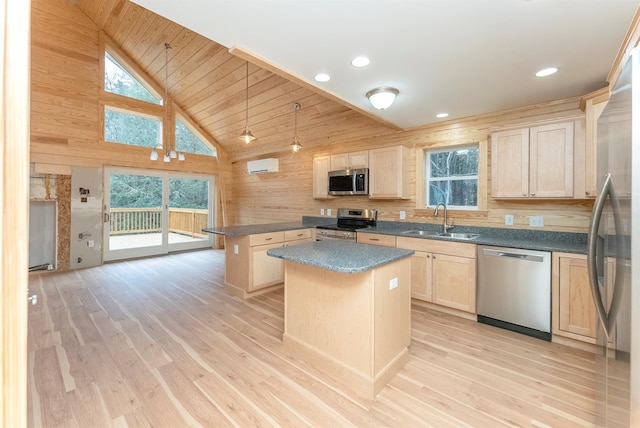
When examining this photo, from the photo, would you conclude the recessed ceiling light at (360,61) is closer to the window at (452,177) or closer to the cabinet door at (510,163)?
the cabinet door at (510,163)

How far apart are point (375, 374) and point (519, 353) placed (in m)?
1.46

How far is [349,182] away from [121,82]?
17.4 feet

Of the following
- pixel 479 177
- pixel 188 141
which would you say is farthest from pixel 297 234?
pixel 188 141

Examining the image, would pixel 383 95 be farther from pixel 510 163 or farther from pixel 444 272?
pixel 444 272

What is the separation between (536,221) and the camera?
10.5ft

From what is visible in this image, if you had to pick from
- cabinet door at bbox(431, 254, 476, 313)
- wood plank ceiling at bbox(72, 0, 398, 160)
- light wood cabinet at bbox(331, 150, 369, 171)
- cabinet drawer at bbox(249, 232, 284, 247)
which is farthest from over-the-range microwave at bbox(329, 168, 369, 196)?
cabinet door at bbox(431, 254, 476, 313)

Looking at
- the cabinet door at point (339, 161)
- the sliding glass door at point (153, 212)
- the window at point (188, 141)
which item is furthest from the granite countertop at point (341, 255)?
the window at point (188, 141)

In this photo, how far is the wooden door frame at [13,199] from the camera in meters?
0.58

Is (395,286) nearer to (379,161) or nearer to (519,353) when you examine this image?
(519,353)

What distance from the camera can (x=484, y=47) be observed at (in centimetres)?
211

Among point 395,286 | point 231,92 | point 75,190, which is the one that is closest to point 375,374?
point 395,286

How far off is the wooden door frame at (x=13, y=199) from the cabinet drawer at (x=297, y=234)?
3666 millimetres

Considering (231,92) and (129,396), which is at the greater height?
(231,92)

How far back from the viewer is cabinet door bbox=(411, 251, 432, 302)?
343 centimetres
